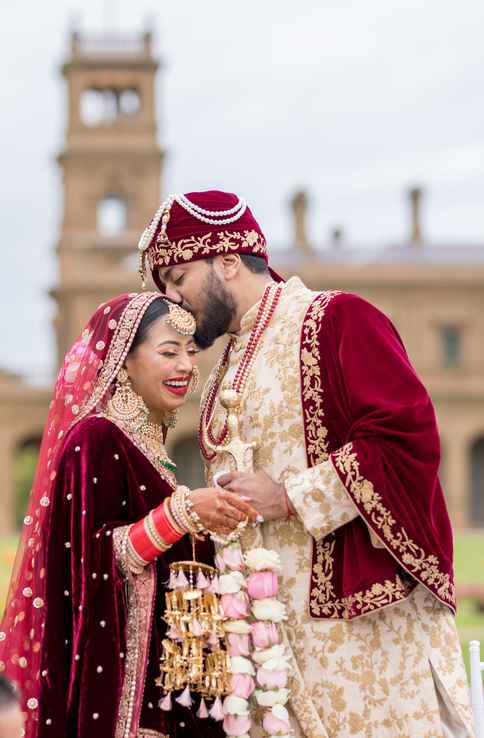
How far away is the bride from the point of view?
3.63 m

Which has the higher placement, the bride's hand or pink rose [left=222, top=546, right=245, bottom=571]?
the bride's hand

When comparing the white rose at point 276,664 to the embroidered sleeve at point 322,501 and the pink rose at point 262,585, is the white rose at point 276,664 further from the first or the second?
the embroidered sleeve at point 322,501

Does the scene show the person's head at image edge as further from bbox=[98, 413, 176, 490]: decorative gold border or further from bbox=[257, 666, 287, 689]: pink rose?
bbox=[98, 413, 176, 490]: decorative gold border

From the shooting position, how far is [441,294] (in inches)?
1326

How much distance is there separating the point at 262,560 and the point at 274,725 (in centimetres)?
46

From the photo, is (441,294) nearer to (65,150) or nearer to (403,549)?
(65,150)

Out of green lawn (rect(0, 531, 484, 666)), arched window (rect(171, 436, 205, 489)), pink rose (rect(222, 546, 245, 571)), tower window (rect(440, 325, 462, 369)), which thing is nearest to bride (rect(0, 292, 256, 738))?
pink rose (rect(222, 546, 245, 571))

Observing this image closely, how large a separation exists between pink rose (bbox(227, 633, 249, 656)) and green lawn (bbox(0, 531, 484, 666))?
8.27m

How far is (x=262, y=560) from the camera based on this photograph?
3.73 metres

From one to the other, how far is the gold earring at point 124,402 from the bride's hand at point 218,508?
38 cm

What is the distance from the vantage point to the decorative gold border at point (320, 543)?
370cm

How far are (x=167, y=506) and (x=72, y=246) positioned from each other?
98.9 feet

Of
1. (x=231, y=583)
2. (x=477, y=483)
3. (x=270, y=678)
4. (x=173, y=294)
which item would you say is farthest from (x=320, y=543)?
(x=477, y=483)

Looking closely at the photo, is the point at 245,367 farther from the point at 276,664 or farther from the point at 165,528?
the point at 276,664
